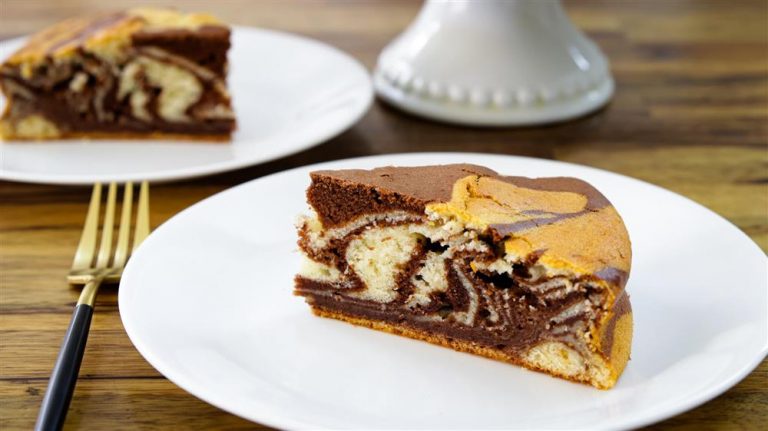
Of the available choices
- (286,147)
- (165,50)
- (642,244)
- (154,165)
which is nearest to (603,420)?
(642,244)

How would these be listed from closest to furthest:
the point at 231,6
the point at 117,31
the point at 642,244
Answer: the point at 642,244 < the point at 117,31 < the point at 231,6

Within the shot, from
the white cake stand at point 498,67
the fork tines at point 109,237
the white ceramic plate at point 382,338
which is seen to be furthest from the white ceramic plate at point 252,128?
the white ceramic plate at point 382,338

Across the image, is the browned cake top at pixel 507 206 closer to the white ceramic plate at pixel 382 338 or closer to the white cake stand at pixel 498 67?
the white ceramic plate at pixel 382 338

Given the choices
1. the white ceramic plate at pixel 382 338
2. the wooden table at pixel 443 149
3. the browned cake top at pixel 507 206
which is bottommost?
the wooden table at pixel 443 149

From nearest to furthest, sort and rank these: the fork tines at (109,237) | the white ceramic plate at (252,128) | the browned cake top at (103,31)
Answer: the fork tines at (109,237) → the white ceramic plate at (252,128) → the browned cake top at (103,31)

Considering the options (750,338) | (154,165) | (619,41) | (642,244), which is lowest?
(619,41)

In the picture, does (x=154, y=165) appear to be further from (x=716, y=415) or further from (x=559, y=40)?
(x=716, y=415)

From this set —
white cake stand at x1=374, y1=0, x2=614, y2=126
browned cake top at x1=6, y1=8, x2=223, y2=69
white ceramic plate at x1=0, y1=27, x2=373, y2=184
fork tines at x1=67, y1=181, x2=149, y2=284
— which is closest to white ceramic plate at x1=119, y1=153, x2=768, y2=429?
fork tines at x1=67, y1=181, x2=149, y2=284
